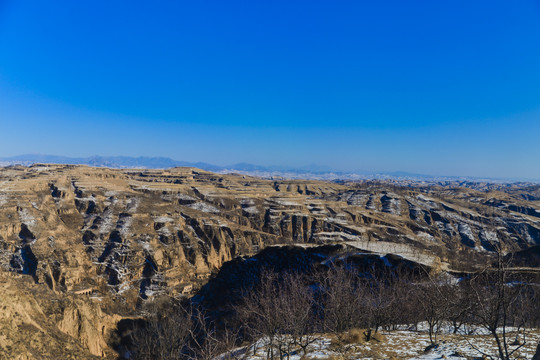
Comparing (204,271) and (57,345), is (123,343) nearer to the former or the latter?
(57,345)

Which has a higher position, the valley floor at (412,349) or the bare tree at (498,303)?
the bare tree at (498,303)

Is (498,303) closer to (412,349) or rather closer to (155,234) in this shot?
(412,349)

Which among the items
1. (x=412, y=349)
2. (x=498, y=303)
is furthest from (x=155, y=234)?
(x=498, y=303)

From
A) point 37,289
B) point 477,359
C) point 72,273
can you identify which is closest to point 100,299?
point 72,273

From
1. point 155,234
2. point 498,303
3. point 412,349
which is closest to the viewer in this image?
point 498,303

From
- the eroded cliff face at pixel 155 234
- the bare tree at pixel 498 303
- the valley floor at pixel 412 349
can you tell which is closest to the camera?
the bare tree at pixel 498 303

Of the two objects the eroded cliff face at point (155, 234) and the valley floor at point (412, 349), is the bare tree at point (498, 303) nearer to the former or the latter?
the valley floor at point (412, 349)

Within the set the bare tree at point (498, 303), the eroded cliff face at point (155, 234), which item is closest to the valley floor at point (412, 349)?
the bare tree at point (498, 303)

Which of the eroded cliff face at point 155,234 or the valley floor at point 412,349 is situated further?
the eroded cliff face at point 155,234

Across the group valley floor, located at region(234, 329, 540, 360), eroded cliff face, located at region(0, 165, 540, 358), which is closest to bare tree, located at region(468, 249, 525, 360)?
valley floor, located at region(234, 329, 540, 360)
